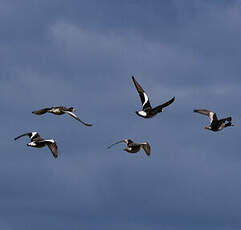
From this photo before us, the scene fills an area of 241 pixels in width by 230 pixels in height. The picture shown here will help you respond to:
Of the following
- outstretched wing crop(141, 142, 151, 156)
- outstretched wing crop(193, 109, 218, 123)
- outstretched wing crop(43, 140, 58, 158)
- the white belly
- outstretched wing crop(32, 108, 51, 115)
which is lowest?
outstretched wing crop(43, 140, 58, 158)

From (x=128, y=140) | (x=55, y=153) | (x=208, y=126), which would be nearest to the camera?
(x=55, y=153)

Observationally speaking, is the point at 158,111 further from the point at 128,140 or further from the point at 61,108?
the point at 61,108

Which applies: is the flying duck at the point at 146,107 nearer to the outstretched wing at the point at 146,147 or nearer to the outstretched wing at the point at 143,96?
the outstretched wing at the point at 143,96

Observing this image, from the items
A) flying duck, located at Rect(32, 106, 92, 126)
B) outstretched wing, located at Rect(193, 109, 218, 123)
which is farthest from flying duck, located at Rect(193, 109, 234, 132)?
flying duck, located at Rect(32, 106, 92, 126)

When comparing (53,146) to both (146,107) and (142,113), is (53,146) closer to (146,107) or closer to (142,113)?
(142,113)

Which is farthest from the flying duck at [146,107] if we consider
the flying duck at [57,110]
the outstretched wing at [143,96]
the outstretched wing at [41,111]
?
the outstretched wing at [41,111]

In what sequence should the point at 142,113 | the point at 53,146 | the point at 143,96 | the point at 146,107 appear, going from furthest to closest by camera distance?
the point at 143,96 < the point at 146,107 < the point at 142,113 < the point at 53,146

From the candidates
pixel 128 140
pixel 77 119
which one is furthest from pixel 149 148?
pixel 77 119

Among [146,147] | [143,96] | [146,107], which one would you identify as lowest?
[146,147]

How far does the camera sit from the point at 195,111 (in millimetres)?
95625

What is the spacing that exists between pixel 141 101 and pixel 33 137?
13.6 m

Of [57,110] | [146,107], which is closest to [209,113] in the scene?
[146,107]

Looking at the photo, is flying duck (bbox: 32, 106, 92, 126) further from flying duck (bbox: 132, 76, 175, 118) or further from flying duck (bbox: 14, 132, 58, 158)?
flying duck (bbox: 132, 76, 175, 118)

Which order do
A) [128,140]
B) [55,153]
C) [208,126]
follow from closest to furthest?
[55,153] < [128,140] < [208,126]
